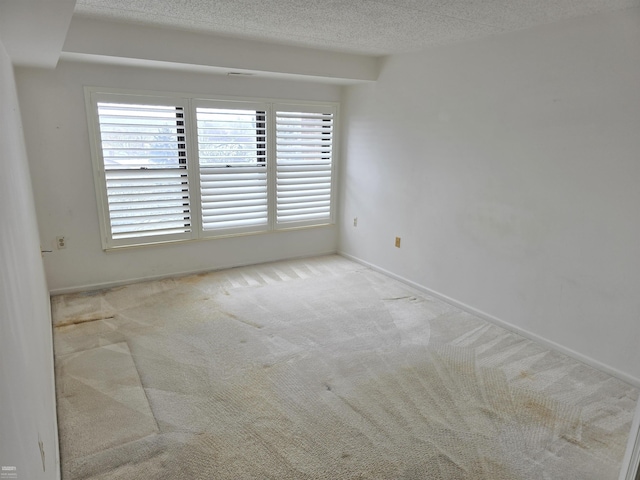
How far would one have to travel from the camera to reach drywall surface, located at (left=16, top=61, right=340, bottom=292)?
136 inches

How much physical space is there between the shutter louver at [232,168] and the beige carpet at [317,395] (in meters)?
1.09

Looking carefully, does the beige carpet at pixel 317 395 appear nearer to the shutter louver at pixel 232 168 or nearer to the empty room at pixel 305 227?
the empty room at pixel 305 227

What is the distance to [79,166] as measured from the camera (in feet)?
12.0

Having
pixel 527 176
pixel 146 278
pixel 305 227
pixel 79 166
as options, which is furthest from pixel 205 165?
pixel 527 176

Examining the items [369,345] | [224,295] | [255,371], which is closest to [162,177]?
[224,295]

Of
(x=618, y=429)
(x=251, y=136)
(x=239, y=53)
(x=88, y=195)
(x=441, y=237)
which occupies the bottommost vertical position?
(x=618, y=429)

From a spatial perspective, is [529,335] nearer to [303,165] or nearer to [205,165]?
[303,165]

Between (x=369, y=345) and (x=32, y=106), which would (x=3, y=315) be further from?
(x=32, y=106)

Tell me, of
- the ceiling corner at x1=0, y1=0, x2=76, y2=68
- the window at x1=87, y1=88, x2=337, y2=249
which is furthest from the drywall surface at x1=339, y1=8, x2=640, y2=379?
the ceiling corner at x1=0, y1=0, x2=76, y2=68

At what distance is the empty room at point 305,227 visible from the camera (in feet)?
6.55

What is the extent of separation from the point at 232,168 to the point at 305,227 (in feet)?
3.80

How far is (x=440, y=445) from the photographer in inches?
80.6

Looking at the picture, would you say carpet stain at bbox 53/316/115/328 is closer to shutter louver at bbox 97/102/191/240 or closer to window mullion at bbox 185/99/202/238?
shutter louver at bbox 97/102/191/240

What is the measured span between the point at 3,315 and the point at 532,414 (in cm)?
247
